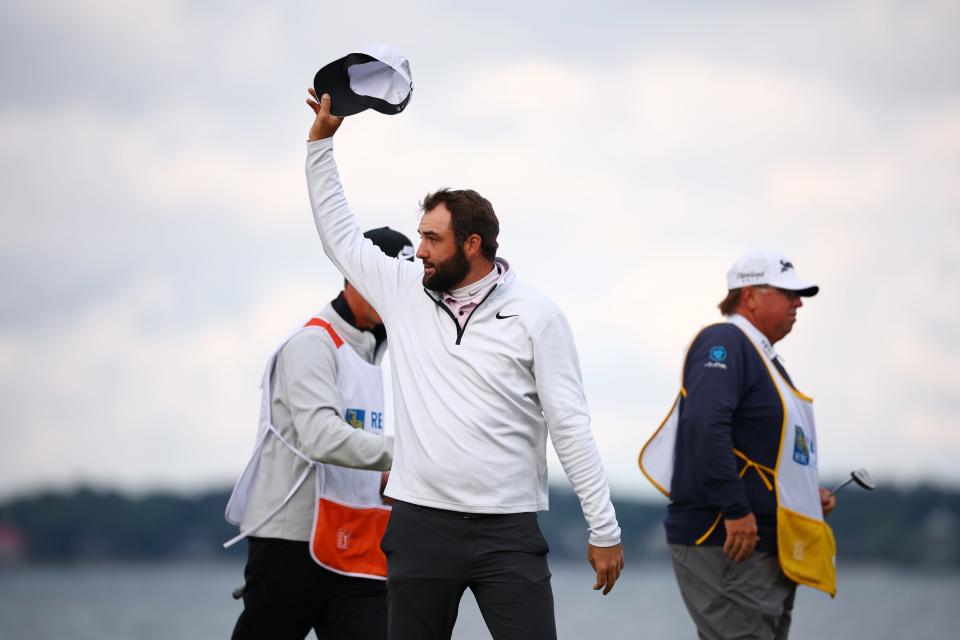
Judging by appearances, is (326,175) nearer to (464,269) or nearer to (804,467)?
(464,269)

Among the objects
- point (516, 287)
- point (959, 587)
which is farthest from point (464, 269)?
point (959, 587)

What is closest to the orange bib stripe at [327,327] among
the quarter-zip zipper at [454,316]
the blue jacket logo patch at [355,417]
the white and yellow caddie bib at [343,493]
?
the white and yellow caddie bib at [343,493]

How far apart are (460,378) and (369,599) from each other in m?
1.35

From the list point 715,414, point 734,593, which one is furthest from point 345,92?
point 734,593

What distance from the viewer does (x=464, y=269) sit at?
457 cm

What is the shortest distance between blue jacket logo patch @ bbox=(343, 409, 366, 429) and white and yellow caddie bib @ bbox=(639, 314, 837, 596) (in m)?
1.34

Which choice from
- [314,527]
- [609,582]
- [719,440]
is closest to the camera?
[609,582]

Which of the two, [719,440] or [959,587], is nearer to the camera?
[719,440]

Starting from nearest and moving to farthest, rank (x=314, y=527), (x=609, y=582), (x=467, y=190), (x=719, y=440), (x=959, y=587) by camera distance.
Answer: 1. (x=609, y=582)
2. (x=467, y=190)
3. (x=314, y=527)
4. (x=719, y=440)
5. (x=959, y=587)

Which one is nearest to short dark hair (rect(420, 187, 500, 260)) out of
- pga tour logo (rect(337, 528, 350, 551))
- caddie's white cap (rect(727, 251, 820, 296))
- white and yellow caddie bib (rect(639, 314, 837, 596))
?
pga tour logo (rect(337, 528, 350, 551))

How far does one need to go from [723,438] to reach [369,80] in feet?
7.32

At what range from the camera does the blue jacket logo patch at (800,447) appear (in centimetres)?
571

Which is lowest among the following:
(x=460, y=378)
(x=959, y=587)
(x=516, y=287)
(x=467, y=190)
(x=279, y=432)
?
(x=959, y=587)

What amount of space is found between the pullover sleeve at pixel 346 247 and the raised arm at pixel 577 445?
663 mm
